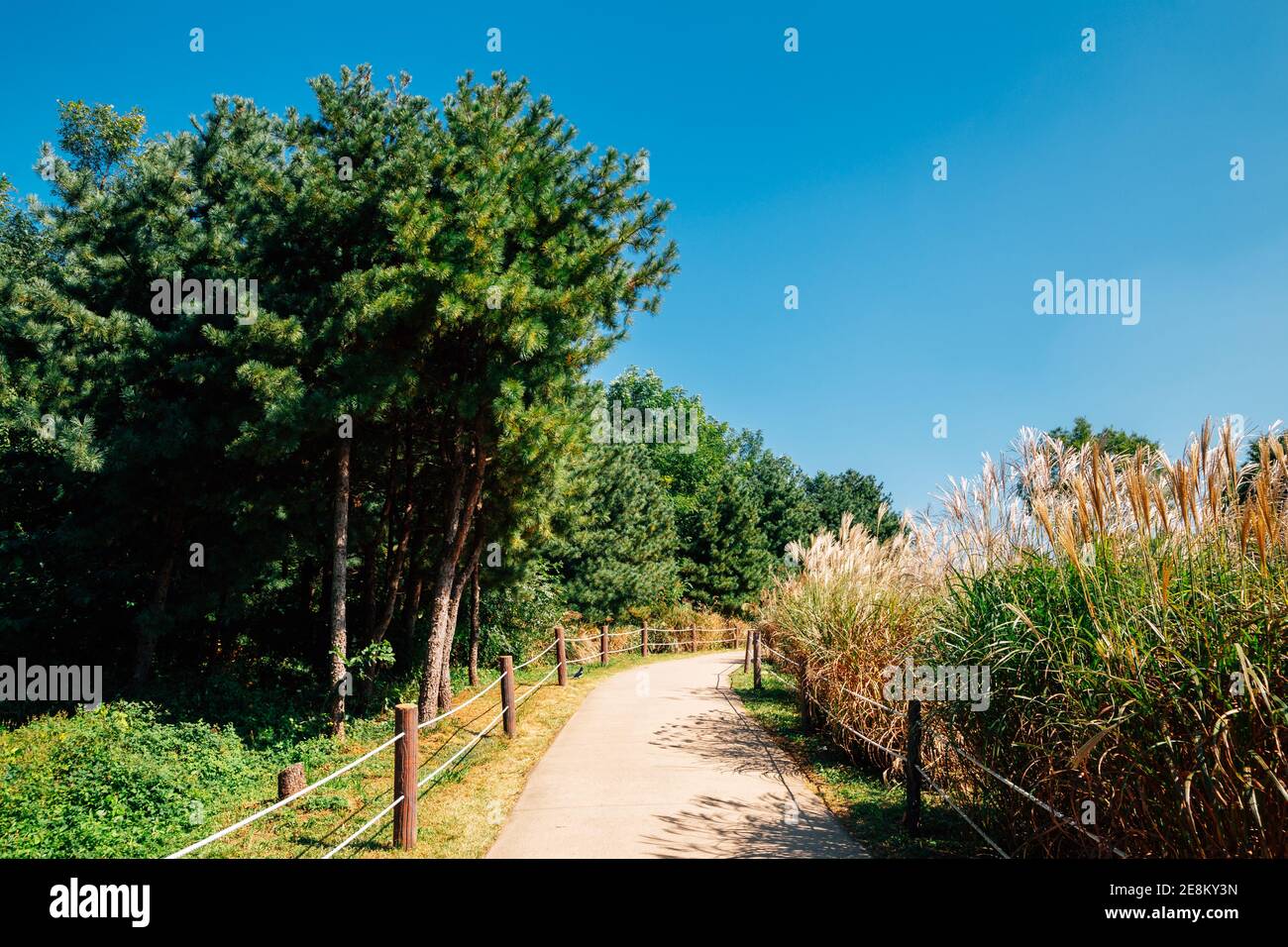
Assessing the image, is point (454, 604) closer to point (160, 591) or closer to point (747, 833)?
point (160, 591)

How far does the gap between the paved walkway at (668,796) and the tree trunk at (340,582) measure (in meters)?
3.75

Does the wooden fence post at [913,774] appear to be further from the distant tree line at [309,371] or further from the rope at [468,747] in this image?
the rope at [468,747]

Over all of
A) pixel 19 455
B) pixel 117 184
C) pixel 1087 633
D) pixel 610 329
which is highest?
pixel 117 184

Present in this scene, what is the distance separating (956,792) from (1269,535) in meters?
3.91

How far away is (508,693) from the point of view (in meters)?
10.5

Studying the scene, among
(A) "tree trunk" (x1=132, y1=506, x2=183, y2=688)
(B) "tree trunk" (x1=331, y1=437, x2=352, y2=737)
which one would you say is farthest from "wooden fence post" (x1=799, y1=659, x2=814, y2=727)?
(A) "tree trunk" (x1=132, y1=506, x2=183, y2=688)

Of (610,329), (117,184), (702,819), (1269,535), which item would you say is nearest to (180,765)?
(702,819)

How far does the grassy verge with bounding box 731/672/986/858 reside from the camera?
228 inches

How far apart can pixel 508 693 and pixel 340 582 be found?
11.1ft

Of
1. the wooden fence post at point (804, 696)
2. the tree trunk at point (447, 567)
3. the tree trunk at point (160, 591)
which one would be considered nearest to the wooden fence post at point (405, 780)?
the tree trunk at point (447, 567)
